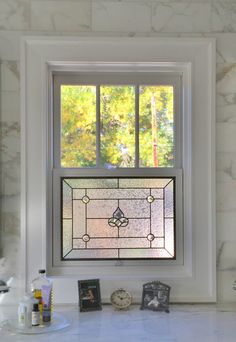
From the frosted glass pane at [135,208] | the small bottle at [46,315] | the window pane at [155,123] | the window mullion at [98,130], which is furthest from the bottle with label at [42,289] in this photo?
the window pane at [155,123]

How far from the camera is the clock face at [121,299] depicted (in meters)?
2.63

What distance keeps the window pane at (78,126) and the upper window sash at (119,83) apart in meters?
0.02

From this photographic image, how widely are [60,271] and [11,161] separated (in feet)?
2.20

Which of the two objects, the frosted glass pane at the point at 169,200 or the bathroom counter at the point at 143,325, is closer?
the bathroom counter at the point at 143,325

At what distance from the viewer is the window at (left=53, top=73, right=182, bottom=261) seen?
2.84m

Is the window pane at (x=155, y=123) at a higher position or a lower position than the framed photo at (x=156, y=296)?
higher

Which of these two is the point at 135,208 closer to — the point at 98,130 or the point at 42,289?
the point at 98,130

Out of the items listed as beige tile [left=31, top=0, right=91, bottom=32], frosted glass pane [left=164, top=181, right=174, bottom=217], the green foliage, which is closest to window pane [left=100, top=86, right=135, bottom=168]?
the green foliage

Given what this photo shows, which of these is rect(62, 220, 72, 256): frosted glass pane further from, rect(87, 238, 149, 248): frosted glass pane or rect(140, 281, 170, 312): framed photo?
rect(140, 281, 170, 312): framed photo

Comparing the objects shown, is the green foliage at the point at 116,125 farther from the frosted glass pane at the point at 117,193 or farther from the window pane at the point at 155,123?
the frosted glass pane at the point at 117,193

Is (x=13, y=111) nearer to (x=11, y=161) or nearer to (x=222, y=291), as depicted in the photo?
(x=11, y=161)

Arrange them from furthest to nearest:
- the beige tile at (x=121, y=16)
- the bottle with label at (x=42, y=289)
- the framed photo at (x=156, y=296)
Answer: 1. the beige tile at (x=121, y=16)
2. the framed photo at (x=156, y=296)
3. the bottle with label at (x=42, y=289)

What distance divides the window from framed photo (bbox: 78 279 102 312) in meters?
0.21

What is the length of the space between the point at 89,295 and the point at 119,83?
1.18 metres
